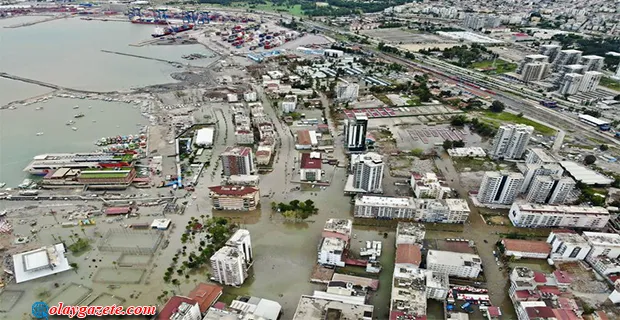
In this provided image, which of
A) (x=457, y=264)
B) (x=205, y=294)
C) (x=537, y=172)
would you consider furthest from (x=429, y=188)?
(x=205, y=294)

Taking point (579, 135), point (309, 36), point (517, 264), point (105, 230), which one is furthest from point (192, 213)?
point (309, 36)

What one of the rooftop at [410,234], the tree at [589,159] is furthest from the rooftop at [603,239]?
the tree at [589,159]

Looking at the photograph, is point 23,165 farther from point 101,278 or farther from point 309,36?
point 309,36

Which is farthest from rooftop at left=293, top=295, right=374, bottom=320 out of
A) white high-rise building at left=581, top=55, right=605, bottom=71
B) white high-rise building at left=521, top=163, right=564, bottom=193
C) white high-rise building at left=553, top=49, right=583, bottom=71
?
white high-rise building at left=581, top=55, right=605, bottom=71

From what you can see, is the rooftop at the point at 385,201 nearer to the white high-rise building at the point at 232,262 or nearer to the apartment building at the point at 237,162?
the white high-rise building at the point at 232,262

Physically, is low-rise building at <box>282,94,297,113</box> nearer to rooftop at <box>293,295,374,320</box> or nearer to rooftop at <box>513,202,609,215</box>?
rooftop at <box>513,202,609,215</box>
